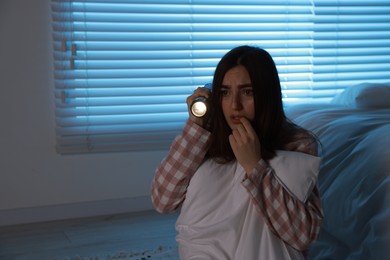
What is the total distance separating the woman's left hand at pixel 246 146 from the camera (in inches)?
47.8

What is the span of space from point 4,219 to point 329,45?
7.68 ft

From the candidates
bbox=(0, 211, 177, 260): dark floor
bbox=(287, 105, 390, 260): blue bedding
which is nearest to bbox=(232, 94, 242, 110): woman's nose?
bbox=(287, 105, 390, 260): blue bedding

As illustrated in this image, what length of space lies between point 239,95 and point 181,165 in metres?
0.25

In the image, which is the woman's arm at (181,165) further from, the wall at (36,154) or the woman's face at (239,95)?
the wall at (36,154)

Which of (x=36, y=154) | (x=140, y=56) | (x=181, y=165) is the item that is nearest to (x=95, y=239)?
(x=36, y=154)

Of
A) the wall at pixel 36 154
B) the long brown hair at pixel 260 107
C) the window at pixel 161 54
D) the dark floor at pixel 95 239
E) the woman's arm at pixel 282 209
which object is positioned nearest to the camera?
the woman's arm at pixel 282 209

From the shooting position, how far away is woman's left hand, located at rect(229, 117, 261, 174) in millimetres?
1214

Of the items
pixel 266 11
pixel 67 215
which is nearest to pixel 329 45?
pixel 266 11

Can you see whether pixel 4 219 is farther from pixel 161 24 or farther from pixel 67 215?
pixel 161 24

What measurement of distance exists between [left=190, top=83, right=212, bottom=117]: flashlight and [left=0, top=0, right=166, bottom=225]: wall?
1780mm

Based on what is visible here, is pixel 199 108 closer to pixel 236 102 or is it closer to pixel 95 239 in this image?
pixel 236 102

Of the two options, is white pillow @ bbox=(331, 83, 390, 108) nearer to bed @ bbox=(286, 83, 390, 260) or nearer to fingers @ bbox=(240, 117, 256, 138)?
bed @ bbox=(286, 83, 390, 260)

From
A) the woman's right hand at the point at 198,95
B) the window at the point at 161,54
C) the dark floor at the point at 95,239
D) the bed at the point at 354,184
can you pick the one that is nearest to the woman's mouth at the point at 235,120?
the woman's right hand at the point at 198,95

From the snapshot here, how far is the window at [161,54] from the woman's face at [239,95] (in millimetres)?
1803
